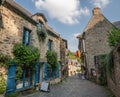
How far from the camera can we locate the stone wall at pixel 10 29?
8.77 meters

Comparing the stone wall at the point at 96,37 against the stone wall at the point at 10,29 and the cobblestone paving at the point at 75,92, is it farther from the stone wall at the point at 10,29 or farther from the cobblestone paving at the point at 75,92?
the stone wall at the point at 10,29

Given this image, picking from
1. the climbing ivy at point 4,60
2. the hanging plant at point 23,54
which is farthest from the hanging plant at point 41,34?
the climbing ivy at point 4,60

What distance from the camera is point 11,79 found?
9.07 meters

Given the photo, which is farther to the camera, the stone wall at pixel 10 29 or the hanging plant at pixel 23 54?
the hanging plant at pixel 23 54

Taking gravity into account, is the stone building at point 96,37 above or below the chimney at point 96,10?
below

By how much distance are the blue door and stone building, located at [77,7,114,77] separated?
47.1ft

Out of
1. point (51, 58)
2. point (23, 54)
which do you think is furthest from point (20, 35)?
point (51, 58)

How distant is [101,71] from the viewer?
16141 millimetres

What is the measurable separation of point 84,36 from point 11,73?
17274 mm

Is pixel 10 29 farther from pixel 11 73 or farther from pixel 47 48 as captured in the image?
pixel 47 48

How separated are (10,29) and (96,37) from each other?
1576 cm

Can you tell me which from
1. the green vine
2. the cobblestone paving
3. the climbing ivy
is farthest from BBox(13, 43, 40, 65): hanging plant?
the green vine

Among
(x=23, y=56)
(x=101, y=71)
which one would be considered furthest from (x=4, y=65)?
(x=101, y=71)

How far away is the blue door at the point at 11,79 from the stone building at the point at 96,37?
14351 mm
